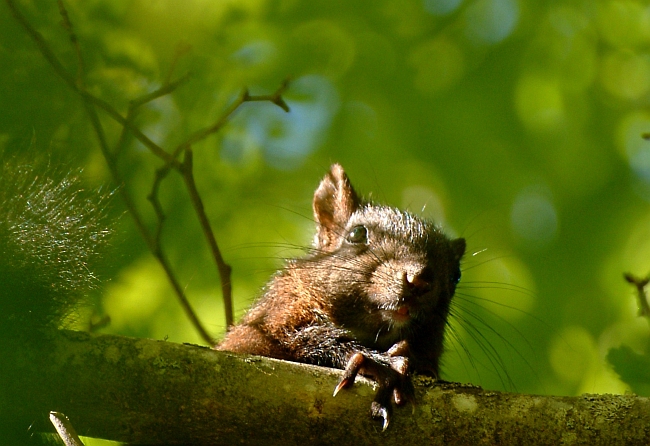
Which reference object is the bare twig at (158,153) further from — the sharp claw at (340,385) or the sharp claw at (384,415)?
the sharp claw at (384,415)

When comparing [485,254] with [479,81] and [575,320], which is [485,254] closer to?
[575,320]

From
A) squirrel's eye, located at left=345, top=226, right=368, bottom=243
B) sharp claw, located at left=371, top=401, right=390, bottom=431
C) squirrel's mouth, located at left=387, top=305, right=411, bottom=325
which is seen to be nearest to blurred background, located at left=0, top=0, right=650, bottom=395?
squirrel's eye, located at left=345, top=226, right=368, bottom=243

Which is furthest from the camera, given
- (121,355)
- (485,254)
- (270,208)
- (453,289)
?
(485,254)

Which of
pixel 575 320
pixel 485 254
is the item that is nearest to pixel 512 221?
pixel 485 254

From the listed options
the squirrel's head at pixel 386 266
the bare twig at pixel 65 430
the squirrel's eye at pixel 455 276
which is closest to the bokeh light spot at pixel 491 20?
the squirrel's head at pixel 386 266

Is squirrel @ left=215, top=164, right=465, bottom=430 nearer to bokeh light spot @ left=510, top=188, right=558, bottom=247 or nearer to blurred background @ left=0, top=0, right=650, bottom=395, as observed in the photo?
blurred background @ left=0, top=0, right=650, bottom=395

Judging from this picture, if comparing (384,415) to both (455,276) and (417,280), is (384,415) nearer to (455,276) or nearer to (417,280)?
(417,280)
